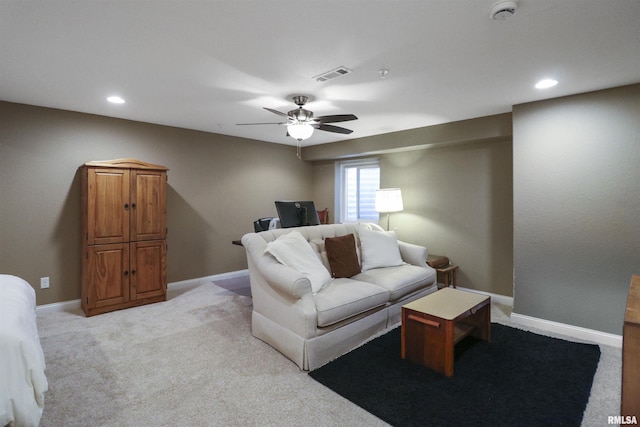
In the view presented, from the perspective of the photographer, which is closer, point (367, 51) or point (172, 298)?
point (367, 51)

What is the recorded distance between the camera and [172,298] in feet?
13.7

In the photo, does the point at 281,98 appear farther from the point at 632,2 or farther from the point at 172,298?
the point at 172,298

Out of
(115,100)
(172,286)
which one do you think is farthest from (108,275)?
(115,100)

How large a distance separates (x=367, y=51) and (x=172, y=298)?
12.5ft

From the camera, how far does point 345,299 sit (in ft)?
8.59

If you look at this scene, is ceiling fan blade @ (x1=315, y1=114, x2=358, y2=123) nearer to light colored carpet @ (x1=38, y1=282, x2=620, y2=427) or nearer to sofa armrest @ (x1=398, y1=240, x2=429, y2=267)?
sofa armrest @ (x1=398, y1=240, x2=429, y2=267)

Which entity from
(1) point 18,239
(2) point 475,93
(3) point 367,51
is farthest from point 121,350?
(2) point 475,93

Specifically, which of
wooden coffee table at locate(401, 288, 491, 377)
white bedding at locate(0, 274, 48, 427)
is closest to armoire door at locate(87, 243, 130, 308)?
white bedding at locate(0, 274, 48, 427)

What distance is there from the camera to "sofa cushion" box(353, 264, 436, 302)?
312 cm

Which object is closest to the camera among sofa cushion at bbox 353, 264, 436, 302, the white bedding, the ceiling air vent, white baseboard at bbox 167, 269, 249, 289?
the white bedding

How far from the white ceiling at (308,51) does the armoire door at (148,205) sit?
86 centimetres

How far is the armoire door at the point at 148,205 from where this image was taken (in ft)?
12.5

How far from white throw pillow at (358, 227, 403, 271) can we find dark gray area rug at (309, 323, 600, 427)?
961 millimetres

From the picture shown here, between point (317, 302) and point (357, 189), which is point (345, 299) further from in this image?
point (357, 189)
